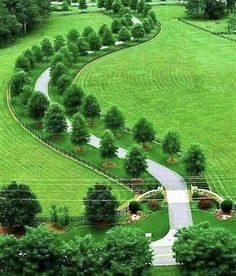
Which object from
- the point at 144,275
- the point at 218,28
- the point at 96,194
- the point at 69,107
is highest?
the point at 218,28

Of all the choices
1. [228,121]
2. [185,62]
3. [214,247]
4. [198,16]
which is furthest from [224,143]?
[198,16]

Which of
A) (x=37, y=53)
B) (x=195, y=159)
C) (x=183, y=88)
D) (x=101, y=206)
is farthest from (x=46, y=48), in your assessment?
(x=101, y=206)

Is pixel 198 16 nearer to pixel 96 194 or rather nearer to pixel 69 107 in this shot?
pixel 69 107

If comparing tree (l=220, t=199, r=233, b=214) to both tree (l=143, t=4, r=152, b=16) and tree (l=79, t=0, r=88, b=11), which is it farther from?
tree (l=79, t=0, r=88, b=11)

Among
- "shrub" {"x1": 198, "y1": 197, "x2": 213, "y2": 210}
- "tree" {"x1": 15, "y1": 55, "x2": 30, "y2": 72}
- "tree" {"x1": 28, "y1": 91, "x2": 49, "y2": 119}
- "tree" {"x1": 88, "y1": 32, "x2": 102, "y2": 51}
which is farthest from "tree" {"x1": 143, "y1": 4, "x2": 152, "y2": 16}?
"shrub" {"x1": 198, "y1": 197, "x2": 213, "y2": 210}

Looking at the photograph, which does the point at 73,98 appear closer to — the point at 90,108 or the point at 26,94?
the point at 90,108

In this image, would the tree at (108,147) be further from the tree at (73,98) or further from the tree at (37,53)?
the tree at (37,53)

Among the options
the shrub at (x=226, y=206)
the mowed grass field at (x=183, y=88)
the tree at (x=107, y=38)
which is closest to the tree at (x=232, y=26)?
the mowed grass field at (x=183, y=88)
